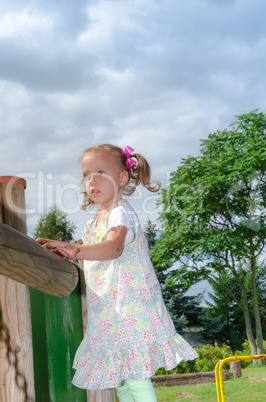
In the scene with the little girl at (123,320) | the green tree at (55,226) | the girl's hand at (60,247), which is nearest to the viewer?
the girl's hand at (60,247)

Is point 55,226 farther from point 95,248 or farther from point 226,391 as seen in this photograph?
point 95,248

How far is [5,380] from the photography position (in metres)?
1.46

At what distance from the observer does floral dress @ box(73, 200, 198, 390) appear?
1.89 meters

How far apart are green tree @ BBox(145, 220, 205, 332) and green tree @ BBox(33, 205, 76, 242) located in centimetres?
826

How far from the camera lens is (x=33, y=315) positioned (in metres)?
2.00

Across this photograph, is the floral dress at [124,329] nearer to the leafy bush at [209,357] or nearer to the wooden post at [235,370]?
the wooden post at [235,370]

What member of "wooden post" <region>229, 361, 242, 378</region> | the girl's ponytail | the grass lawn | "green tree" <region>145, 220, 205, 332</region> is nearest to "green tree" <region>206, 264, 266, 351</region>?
"green tree" <region>145, 220, 205, 332</region>

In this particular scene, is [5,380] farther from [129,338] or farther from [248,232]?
[248,232]

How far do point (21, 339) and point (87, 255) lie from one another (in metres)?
0.38

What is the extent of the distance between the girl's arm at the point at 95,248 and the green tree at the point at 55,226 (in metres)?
24.8

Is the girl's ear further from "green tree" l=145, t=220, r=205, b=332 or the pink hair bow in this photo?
"green tree" l=145, t=220, r=205, b=332

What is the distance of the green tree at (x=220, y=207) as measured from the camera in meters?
16.5

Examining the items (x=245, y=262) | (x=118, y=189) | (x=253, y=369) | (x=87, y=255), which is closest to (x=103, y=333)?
(x=87, y=255)

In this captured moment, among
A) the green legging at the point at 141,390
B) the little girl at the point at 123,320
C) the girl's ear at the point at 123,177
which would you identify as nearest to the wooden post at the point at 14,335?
the little girl at the point at 123,320
